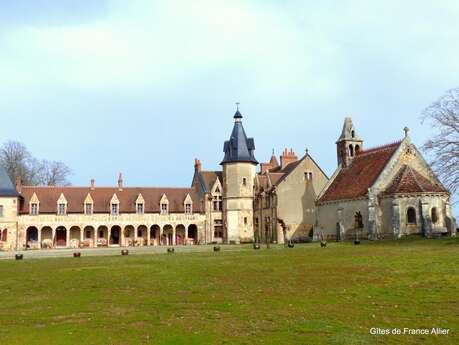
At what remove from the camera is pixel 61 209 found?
182ft

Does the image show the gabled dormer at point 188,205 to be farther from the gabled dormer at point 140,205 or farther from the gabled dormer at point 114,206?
the gabled dormer at point 114,206

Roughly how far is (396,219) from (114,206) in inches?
1288

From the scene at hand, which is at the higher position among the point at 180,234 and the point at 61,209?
the point at 61,209

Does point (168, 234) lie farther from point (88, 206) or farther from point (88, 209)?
point (88, 206)

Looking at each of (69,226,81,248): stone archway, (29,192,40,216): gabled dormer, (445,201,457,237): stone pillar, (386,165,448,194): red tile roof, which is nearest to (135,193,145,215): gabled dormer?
(69,226,81,248): stone archway

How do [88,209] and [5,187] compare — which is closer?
[5,187]

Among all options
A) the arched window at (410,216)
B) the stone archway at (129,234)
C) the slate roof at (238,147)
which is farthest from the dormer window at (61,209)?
the arched window at (410,216)

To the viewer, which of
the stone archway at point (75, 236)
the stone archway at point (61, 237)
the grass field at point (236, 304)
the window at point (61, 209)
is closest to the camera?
the grass field at point (236, 304)

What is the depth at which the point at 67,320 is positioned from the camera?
10906mm

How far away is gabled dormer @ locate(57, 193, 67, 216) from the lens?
181ft

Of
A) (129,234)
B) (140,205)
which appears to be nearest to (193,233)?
(140,205)

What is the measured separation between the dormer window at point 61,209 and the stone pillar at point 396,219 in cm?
3581

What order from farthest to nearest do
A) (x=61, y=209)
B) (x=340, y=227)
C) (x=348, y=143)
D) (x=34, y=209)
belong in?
(x=61, y=209) < (x=34, y=209) < (x=348, y=143) < (x=340, y=227)

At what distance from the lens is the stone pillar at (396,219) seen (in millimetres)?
37844
